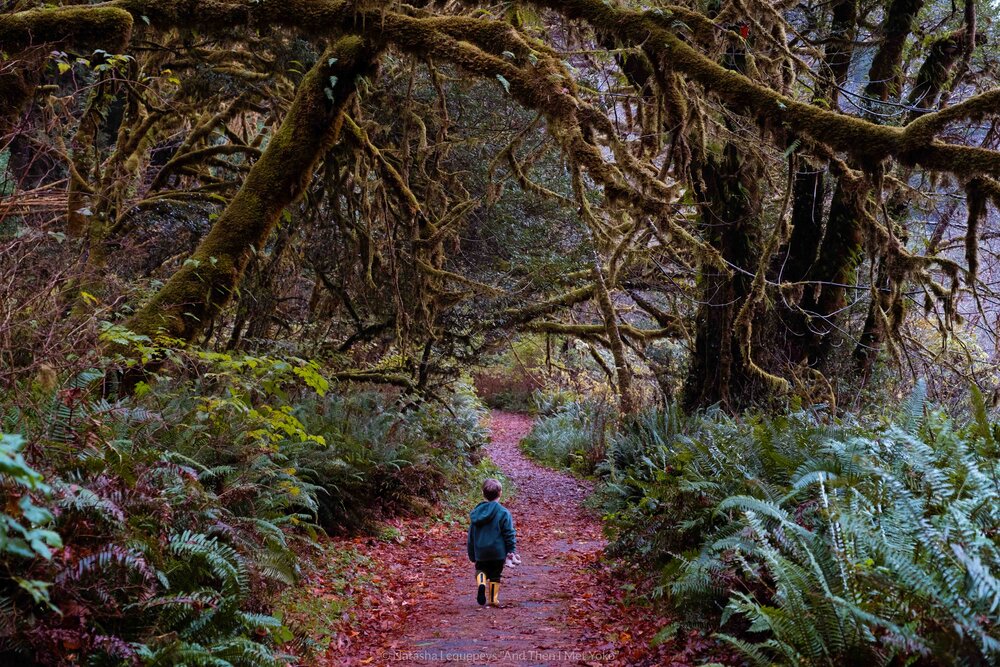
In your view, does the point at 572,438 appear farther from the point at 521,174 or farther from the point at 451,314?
the point at 521,174

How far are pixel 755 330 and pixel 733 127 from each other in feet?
9.21

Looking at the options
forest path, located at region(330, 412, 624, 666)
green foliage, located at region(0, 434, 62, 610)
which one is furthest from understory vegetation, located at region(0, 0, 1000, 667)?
forest path, located at region(330, 412, 624, 666)

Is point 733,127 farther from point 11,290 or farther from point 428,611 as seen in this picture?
point 11,290

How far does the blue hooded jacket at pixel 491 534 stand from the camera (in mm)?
6480

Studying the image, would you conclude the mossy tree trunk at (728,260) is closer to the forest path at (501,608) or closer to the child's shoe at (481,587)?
the forest path at (501,608)

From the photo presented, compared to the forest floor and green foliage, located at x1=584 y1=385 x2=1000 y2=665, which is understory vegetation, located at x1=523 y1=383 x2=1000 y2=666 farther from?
the forest floor

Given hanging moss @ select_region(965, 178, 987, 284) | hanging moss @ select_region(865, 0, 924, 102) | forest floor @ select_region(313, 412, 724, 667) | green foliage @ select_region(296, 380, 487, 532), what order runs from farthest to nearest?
hanging moss @ select_region(865, 0, 924, 102) < green foliage @ select_region(296, 380, 487, 532) < forest floor @ select_region(313, 412, 724, 667) < hanging moss @ select_region(965, 178, 987, 284)

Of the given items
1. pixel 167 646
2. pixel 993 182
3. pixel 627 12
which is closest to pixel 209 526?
pixel 167 646

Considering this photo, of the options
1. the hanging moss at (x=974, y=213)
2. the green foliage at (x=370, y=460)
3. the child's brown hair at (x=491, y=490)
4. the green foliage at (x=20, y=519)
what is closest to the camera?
the green foliage at (x=20, y=519)

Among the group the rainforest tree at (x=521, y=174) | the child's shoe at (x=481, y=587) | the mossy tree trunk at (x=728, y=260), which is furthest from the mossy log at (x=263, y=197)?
the mossy tree trunk at (x=728, y=260)

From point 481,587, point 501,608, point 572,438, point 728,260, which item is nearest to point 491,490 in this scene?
point 481,587

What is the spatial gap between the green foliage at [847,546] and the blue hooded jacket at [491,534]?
1370 mm

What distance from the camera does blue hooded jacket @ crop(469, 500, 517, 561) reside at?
6480 mm

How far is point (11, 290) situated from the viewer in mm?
4371
